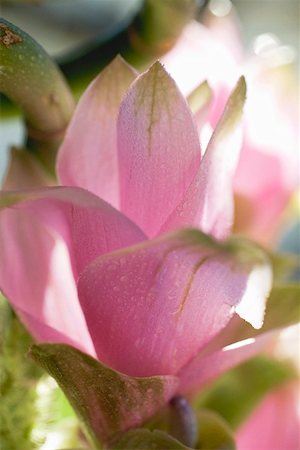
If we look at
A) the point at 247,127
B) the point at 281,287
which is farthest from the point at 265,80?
the point at 281,287

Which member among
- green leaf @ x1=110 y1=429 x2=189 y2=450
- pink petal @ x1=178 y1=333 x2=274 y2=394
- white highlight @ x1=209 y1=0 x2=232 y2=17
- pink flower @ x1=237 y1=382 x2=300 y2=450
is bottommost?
pink flower @ x1=237 y1=382 x2=300 y2=450

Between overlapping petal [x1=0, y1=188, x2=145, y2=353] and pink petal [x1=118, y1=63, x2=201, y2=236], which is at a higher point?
pink petal [x1=118, y1=63, x2=201, y2=236]

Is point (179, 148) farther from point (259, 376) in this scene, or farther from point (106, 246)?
point (259, 376)

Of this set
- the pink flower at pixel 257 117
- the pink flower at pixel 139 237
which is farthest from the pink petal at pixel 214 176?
the pink flower at pixel 257 117

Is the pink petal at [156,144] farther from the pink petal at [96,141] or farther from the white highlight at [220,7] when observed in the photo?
the white highlight at [220,7]

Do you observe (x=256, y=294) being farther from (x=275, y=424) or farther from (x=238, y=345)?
(x=275, y=424)

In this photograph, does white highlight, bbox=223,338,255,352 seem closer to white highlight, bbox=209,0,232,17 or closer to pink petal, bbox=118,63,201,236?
pink petal, bbox=118,63,201,236

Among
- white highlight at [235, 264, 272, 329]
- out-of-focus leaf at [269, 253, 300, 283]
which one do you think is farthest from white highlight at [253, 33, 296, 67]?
white highlight at [235, 264, 272, 329]
